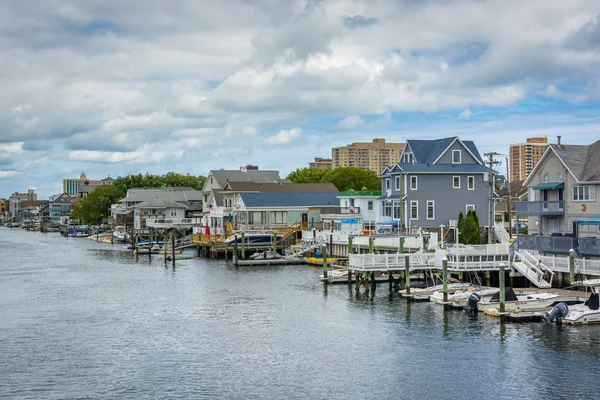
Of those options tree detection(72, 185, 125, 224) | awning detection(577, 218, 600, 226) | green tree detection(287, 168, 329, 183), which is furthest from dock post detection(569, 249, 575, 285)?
tree detection(72, 185, 125, 224)

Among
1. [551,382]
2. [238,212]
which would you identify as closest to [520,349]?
[551,382]

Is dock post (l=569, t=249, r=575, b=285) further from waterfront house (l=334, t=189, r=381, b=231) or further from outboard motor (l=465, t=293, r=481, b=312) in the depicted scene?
waterfront house (l=334, t=189, r=381, b=231)

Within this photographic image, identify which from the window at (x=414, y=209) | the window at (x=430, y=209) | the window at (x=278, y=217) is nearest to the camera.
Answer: the window at (x=414, y=209)

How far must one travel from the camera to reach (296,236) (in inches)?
3529

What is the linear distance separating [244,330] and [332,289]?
16.1 metres

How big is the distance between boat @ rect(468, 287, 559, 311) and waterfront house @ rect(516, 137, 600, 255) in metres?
7.47

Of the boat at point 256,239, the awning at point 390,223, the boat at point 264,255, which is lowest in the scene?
the boat at point 264,255

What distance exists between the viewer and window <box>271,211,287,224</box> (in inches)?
3794

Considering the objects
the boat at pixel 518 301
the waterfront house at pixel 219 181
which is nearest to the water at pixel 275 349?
the boat at pixel 518 301

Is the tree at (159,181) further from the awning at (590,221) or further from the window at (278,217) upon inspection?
the awning at (590,221)

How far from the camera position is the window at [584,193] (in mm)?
53781

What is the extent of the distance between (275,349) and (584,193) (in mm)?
28701

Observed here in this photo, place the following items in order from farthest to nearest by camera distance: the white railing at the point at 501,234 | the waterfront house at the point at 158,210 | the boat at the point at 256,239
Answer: the waterfront house at the point at 158,210, the boat at the point at 256,239, the white railing at the point at 501,234

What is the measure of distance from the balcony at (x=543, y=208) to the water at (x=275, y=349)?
12567 millimetres
